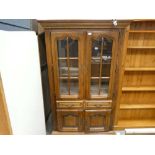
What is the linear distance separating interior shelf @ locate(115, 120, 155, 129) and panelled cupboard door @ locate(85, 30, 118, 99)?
61cm

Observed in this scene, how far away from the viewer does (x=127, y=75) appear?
93.6 inches

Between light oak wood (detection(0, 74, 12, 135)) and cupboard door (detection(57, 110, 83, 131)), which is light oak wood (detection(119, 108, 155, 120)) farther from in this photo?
light oak wood (detection(0, 74, 12, 135))

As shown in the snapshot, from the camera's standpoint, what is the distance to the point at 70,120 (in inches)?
93.0

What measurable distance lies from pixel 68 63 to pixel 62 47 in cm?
21

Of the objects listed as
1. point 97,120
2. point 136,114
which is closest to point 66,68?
point 97,120

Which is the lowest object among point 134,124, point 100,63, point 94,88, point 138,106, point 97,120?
point 134,124

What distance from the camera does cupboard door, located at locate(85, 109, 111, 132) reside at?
2299 mm

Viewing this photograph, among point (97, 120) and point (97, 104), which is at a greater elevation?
point (97, 104)

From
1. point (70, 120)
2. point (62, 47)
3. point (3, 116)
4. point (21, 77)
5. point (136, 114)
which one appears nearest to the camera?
point (3, 116)

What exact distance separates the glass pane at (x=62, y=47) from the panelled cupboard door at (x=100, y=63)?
0.27 m

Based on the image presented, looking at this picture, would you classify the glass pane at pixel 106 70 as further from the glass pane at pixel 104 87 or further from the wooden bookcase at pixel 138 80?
the wooden bookcase at pixel 138 80

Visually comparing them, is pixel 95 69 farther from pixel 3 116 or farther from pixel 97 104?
pixel 3 116
